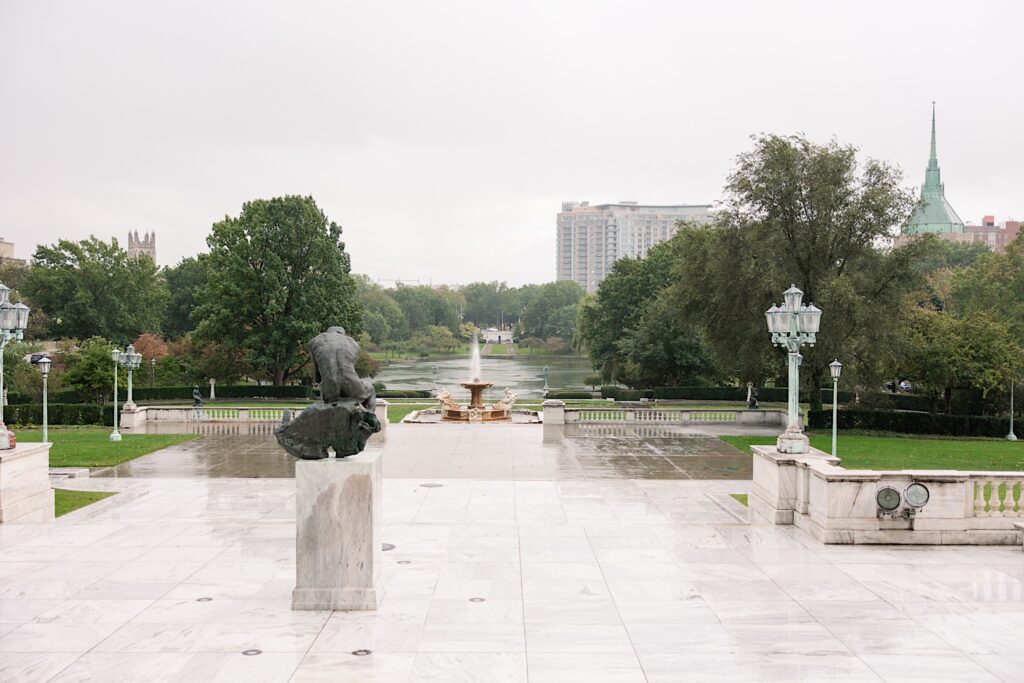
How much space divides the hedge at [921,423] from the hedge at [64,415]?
3063 centimetres

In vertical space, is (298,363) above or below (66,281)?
below

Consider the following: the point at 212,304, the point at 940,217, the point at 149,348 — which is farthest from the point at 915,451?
the point at 940,217

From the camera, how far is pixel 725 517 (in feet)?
53.1

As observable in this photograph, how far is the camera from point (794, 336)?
16672 mm

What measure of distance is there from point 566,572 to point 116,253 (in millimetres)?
70599

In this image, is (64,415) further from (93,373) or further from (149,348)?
(149,348)

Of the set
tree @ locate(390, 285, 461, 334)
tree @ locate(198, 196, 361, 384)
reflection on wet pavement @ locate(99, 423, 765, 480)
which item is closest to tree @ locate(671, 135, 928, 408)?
reflection on wet pavement @ locate(99, 423, 765, 480)

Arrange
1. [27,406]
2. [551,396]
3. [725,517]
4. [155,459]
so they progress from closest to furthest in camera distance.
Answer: [725,517] < [155,459] < [27,406] < [551,396]

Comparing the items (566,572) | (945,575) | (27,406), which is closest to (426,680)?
(566,572)

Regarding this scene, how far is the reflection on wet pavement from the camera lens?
22.3 meters

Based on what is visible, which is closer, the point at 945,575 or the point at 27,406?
the point at 945,575

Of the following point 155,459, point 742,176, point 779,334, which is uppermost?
point 742,176

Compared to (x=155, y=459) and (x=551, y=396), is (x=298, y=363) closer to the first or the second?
(x=551, y=396)

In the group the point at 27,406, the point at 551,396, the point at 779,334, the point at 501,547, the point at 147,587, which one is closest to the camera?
the point at 147,587
